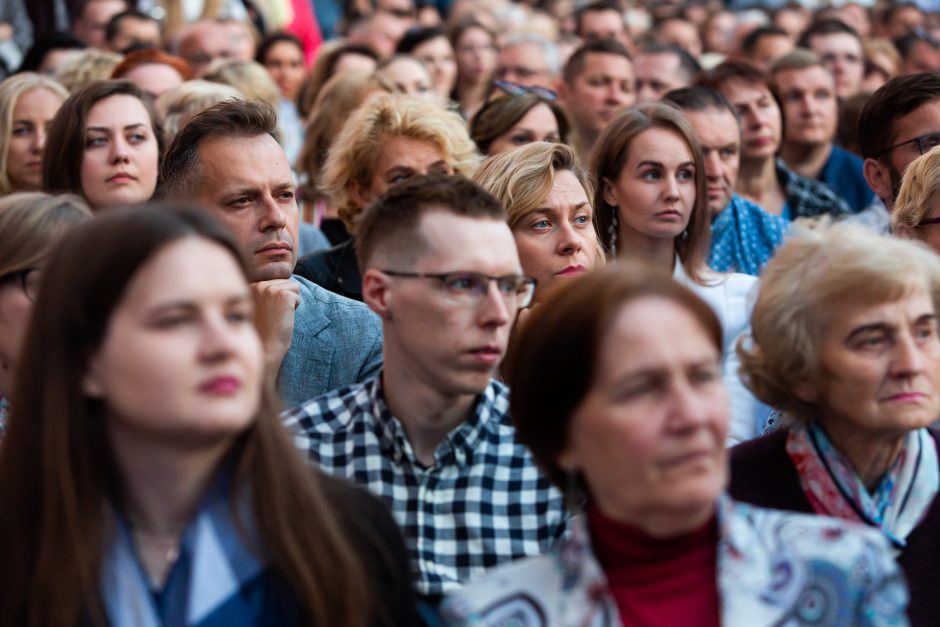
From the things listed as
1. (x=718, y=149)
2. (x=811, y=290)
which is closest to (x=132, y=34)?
(x=718, y=149)

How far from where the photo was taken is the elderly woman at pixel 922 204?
174 inches

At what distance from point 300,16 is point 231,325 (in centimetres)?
1068

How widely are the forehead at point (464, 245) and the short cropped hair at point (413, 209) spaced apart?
2 centimetres

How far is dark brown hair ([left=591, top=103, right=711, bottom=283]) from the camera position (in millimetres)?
5359

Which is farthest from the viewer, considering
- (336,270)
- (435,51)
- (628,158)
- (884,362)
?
(435,51)

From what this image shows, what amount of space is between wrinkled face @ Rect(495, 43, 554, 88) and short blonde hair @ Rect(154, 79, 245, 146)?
271 cm

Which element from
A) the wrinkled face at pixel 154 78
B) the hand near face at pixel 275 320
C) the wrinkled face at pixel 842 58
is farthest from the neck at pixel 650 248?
the wrinkled face at pixel 842 58

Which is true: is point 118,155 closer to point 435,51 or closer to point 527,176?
point 527,176

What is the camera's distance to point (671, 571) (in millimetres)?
2578

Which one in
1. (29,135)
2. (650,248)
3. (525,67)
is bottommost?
(650,248)

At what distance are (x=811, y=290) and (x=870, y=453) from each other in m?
0.41

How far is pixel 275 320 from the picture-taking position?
4.18m

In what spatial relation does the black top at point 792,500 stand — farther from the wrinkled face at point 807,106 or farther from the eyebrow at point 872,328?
the wrinkled face at point 807,106

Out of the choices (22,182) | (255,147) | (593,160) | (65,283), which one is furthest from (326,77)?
(65,283)
